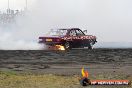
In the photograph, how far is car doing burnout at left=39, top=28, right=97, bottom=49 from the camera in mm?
26891

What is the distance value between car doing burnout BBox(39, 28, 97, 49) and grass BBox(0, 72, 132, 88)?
1322 cm

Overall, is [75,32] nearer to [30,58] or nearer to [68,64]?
[30,58]

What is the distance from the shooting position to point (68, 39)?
27344 mm

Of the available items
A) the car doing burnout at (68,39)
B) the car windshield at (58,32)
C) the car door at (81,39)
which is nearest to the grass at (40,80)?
the car doing burnout at (68,39)

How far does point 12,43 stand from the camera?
30.4m

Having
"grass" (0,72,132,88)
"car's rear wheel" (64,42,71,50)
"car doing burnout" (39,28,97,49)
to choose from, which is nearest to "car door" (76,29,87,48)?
"car doing burnout" (39,28,97,49)

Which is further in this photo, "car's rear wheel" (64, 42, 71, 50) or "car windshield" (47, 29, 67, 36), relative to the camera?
"car windshield" (47, 29, 67, 36)

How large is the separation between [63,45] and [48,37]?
1.06 meters

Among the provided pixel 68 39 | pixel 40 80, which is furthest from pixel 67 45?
pixel 40 80

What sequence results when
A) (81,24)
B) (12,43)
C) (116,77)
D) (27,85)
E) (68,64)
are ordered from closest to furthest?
1. (27,85)
2. (116,77)
3. (68,64)
4. (12,43)
5. (81,24)

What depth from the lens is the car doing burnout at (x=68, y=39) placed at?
26.9 metres

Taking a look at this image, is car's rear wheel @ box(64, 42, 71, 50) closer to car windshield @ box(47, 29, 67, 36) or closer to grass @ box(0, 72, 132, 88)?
car windshield @ box(47, 29, 67, 36)

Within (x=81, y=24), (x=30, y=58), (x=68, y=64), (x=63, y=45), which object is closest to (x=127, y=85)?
(x=68, y=64)

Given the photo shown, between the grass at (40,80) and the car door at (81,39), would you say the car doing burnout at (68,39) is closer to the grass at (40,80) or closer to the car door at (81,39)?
the car door at (81,39)
